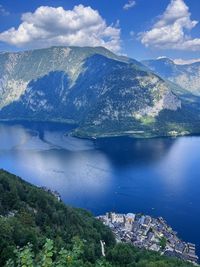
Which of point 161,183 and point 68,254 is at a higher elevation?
point 68,254

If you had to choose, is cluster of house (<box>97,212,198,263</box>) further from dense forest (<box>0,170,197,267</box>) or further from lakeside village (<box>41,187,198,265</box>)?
dense forest (<box>0,170,197,267</box>)

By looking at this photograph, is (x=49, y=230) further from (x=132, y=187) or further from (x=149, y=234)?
(x=132, y=187)

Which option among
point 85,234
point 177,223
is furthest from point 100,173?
point 85,234

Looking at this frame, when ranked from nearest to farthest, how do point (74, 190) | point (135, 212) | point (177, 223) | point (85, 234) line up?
point (85, 234), point (177, 223), point (135, 212), point (74, 190)

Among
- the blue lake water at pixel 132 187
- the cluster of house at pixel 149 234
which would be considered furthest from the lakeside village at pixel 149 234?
the blue lake water at pixel 132 187

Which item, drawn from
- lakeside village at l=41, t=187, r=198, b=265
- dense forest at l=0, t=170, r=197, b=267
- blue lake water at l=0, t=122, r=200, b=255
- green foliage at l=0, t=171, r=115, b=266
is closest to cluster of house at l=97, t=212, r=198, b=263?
lakeside village at l=41, t=187, r=198, b=265

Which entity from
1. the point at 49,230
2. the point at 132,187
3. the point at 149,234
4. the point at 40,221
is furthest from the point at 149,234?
the point at 132,187

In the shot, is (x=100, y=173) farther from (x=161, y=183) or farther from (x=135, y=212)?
(x=135, y=212)

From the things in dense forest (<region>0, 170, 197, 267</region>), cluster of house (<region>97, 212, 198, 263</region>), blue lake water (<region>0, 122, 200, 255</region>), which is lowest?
cluster of house (<region>97, 212, 198, 263</region>)

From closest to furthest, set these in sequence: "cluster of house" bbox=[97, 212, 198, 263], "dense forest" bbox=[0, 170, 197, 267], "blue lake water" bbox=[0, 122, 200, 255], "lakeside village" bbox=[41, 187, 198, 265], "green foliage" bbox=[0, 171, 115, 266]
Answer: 1. "dense forest" bbox=[0, 170, 197, 267]
2. "green foliage" bbox=[0, 171, 115, 266]
3. "lakeside village" bbox=[41, 187, 198, 265]
4. "cluster of house" bbox=[97, 212, 198, 263]
5. "blue lake water" bbox=[0, 122, 200, 255]
